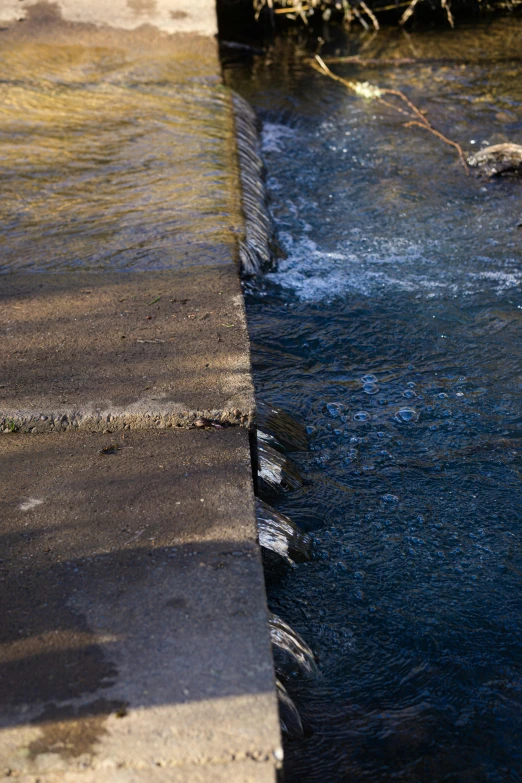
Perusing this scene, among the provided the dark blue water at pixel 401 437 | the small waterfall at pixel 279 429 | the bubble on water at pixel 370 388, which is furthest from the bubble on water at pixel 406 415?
the small waterfall at pixel 279 429

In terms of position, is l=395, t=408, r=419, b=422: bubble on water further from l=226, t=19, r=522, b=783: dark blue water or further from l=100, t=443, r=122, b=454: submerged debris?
l=100, t=443, r=122, b=454: submerged debris

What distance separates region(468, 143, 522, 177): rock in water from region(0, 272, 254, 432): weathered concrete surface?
3012mm

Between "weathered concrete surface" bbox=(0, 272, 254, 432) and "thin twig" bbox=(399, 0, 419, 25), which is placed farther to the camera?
"thin twig" bbox=(399, 0, 419, 25)

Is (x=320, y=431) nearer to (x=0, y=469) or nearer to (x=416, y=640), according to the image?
(x=416, y=640)

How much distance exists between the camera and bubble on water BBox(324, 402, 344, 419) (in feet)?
12.3

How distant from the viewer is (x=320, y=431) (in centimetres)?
365

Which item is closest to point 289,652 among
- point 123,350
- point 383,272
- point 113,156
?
point 123,350

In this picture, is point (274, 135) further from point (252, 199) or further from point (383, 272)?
point (383, 272)

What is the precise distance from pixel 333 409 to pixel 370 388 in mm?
246

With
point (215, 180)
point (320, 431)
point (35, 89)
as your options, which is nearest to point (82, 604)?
point (320, 431)

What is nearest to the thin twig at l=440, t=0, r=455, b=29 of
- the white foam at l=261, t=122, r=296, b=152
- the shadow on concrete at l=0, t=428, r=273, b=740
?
the white foam at l=261, t=122, r=296, b=152

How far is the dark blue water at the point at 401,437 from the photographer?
7.86 feet

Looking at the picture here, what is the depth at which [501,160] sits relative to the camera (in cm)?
610

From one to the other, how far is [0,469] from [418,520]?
61.1 inches
